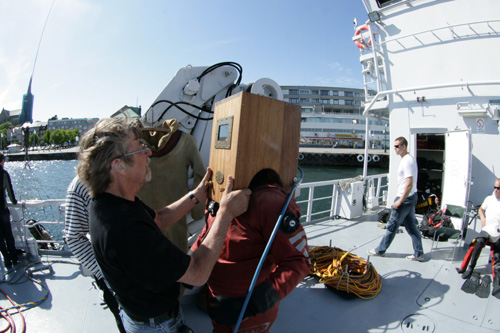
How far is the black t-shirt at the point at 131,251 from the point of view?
1.05 meters

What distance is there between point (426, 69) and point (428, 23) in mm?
940

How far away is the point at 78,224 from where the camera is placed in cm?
179

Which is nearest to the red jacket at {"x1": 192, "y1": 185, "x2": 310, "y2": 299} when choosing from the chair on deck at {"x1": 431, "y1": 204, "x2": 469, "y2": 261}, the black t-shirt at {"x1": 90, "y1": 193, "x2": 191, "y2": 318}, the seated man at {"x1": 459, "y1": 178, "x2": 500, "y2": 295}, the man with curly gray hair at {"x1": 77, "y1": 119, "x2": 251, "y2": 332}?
the man with curly gray hair at {"x1": 77, "y1": 119, "x2": 251, "y2": 332}

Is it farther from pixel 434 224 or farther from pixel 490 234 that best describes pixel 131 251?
pixel 434 224

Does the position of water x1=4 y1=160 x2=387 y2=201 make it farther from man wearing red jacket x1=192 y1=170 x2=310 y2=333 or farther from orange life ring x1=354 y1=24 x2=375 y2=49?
man wearing red jacket x1=192 y1=170 x2=310 y2=333

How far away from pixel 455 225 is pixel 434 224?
0.36m

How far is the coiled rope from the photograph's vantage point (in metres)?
2.89

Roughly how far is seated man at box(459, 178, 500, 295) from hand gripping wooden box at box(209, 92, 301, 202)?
3099 millimetres

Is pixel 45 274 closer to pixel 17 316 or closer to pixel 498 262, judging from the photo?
pixel 17 316

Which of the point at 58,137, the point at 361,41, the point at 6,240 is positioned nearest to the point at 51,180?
the point at 6,240

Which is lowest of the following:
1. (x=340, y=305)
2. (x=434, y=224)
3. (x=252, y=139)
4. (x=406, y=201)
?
(x=340, y=305)

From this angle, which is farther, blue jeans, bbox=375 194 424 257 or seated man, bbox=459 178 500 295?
blue jeans, bbox=375 194 424 257

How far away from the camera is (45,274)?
11.5 ft

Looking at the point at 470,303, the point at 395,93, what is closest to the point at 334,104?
the point at 395,93
